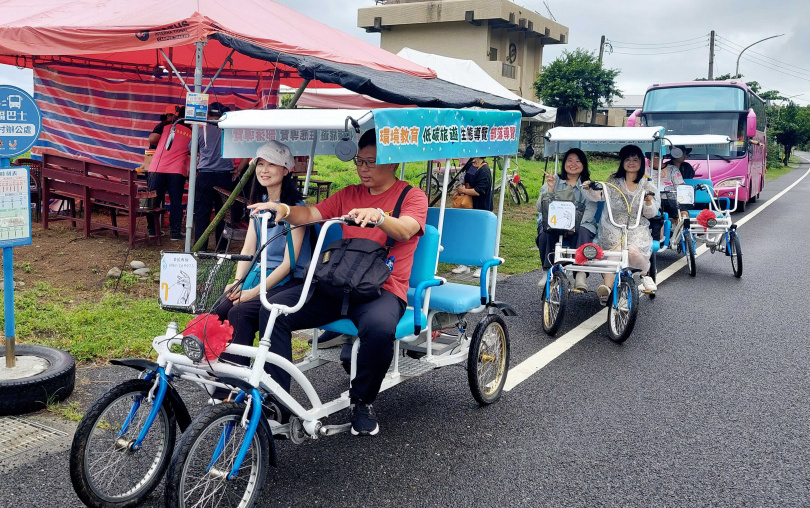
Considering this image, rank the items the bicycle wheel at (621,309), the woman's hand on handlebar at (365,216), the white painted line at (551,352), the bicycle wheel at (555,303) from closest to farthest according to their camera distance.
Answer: the woman's hand on handlebar at (365,216), the white painted line at (551,352), the bicycle wheel at (621,309), the bicycle wheel at (555,303)

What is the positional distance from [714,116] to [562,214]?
1188 cm

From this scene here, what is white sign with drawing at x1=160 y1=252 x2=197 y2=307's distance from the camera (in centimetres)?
325

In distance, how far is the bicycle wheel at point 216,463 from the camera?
2.86m

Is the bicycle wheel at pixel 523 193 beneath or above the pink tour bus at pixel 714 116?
beneath

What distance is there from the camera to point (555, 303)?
21.2ft

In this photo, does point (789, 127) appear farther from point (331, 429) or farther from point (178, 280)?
point (178, 280)

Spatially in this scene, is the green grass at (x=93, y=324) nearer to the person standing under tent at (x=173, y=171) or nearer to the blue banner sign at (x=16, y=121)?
the blue banner sign at (x=16, y=121)

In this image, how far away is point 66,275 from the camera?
7.77 meters

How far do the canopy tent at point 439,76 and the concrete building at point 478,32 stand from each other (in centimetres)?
2332

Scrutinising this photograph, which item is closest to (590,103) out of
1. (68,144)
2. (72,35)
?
(68,144)

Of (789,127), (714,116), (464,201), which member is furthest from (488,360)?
(789,127)

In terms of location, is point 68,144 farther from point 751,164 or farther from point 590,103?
point 590,103

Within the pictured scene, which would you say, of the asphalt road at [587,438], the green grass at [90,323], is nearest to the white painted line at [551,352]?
the asphalt road at [587,438]

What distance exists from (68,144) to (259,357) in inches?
391
